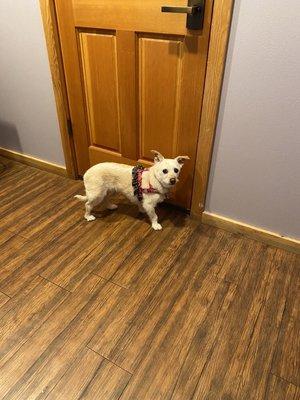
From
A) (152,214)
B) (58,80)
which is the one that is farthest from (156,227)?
(58,80)

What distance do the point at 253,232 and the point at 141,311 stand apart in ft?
2.49

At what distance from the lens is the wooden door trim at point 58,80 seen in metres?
1.57

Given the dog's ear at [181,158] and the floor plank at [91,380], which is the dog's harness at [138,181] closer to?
the dog's ear at [181,158]

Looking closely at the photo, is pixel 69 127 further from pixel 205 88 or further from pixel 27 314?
pixel 27 314

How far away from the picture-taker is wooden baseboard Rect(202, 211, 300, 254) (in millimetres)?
1528

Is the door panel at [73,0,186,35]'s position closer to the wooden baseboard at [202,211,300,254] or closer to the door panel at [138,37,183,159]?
the door panel at [138,37,183,159]

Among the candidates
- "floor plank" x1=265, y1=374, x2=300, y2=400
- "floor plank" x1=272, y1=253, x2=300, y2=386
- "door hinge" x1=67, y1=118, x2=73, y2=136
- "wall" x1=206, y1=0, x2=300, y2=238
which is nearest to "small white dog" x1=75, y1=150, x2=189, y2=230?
"wall" x1=206, y1=0, x2=300, y2=238

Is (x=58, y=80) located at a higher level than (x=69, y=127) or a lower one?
higher

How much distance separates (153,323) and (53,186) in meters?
1.26

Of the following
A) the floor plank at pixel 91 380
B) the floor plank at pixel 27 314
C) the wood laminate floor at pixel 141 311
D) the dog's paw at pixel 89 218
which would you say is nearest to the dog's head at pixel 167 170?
the wood laminate floor at pixel 141 311

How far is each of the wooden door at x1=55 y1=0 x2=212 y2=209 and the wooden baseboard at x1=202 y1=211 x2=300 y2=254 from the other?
176mm

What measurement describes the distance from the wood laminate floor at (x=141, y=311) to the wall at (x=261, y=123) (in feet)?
0.71

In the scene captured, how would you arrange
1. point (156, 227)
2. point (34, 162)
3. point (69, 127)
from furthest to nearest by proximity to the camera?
point (34, 162) → point (69, 127) → point (156, 227)

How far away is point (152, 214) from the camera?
65.2 inches
